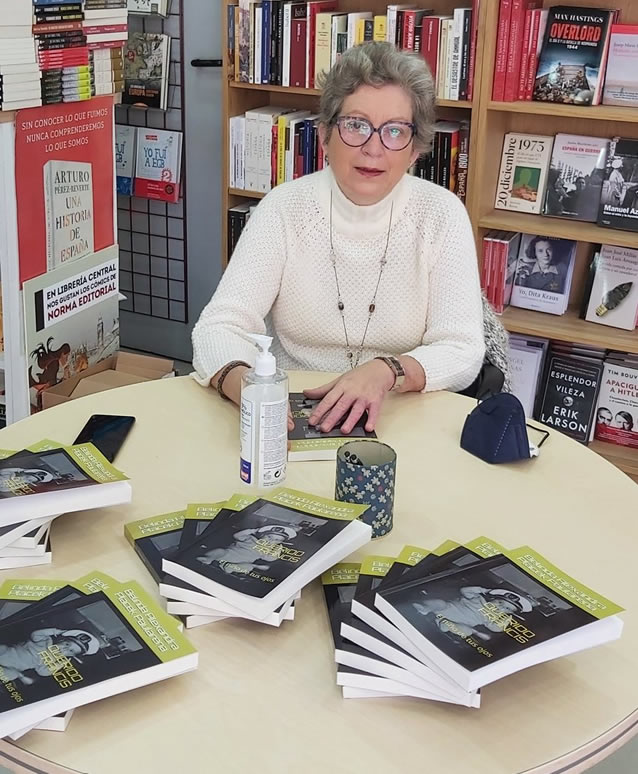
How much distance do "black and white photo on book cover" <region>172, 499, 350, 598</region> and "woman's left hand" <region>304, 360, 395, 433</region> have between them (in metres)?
0.37

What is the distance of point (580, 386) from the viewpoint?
316 centimetres

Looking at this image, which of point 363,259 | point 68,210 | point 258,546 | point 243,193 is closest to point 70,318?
point 68,210

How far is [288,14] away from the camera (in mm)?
3047

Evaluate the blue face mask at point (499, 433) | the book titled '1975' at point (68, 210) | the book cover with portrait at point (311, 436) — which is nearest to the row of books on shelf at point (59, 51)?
the book titled '1975' at point (68, 210)

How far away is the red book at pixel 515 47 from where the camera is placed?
278 centimetres

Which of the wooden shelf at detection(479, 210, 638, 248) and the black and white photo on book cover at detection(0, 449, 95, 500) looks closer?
the black and white photo on book cover at detection(0, 449, 95, 500)

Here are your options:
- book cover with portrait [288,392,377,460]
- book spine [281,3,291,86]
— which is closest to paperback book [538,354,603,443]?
book spine [281,3,291,86]

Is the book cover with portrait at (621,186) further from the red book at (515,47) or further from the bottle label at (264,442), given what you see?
the bottle label at (264,442)

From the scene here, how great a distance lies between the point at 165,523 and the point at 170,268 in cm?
270

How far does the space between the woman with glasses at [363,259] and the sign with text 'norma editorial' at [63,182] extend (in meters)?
0.90

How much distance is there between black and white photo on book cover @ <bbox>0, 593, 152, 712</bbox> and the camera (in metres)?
0.95

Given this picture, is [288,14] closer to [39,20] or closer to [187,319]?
[39,20]

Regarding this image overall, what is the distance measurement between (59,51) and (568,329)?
1726mm

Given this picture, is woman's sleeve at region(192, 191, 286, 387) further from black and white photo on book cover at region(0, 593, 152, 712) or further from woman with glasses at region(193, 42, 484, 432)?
black and white photo on book cover at region(0, 593, 152, 712)
